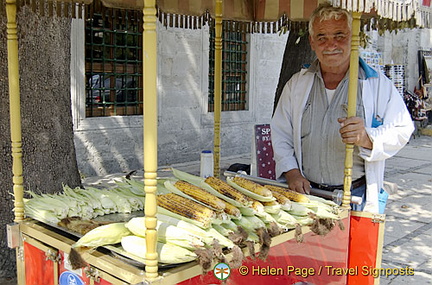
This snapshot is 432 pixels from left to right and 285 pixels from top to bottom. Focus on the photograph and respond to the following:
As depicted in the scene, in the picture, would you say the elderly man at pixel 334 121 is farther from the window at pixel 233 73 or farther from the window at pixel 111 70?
the window at pixel 233 73

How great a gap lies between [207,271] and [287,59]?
16.7 feet

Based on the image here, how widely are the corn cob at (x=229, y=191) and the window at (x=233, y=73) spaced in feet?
24.5

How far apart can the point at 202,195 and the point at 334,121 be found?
3.98 feet

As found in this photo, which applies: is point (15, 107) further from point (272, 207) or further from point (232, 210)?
point (272, 207)

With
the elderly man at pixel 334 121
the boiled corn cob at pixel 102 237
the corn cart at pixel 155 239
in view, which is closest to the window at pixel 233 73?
the corn cart at pixel 155 239

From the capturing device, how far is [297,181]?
324 cm

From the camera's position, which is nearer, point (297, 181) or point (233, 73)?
point (297, 181)

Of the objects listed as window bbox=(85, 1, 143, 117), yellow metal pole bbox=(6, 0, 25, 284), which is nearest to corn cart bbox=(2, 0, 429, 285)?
yellow metal pole bbox=(6, 0, 25, 284)

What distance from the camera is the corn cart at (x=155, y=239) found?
1887 mm

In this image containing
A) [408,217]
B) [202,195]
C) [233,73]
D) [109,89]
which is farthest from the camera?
[233,73]

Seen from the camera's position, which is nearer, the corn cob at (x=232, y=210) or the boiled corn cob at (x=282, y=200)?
the corn cob at (x=232, y=210)

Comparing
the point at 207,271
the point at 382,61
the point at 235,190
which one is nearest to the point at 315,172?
the point at 235,190

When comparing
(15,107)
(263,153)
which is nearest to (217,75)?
(15,107)

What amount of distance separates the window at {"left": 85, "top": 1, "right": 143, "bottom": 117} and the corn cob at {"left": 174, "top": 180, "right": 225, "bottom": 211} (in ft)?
18.3
